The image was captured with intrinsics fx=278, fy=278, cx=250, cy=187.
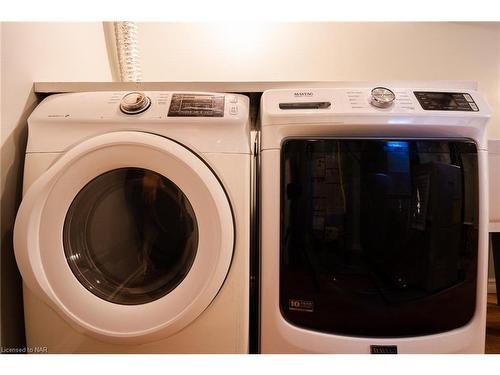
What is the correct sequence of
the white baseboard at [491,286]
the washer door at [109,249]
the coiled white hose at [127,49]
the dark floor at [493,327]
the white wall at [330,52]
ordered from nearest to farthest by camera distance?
the washer door at [109,249] → the dark floor at [493,327] → the coiled white hose at [127,49] → the white baseboard at [491,286] → the white wall at [330,52]

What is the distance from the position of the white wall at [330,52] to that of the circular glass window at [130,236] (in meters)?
1.01

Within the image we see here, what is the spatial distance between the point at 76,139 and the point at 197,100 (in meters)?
0.32

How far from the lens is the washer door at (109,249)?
0.64 metres

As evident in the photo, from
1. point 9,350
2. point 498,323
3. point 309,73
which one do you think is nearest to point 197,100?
point 9,350

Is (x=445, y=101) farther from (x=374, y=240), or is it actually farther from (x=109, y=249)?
(x=109, y=249)

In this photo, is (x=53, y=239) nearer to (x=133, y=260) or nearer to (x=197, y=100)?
(x=133, y=260)

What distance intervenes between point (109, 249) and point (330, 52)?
1.50m

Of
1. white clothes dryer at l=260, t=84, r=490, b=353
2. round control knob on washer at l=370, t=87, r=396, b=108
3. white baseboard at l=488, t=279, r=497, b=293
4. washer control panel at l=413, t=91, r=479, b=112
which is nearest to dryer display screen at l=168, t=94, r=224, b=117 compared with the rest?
white clothes dryer at l=260, t=84, r=490, b=353

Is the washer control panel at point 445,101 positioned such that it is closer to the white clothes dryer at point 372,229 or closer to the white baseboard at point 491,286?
the white clothes dryer at point 372,229

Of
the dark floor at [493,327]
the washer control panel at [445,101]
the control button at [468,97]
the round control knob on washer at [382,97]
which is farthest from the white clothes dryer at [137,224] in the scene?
the dark floor at [493,327]

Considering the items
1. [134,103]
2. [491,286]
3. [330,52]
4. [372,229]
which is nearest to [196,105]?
[134,103]

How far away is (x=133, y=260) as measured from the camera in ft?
2.51

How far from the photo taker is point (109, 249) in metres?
0.76
